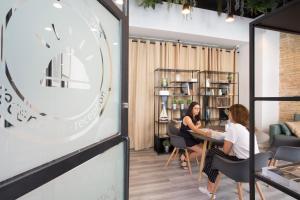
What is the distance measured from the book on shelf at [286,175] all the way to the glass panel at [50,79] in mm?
990

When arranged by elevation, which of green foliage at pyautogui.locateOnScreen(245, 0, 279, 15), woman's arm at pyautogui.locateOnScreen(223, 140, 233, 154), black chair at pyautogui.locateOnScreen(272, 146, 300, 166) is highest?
green foliage at pyautogui.locateOnScreen(245, 0, 279, 15)

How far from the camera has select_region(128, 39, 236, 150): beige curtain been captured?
16.7 feet

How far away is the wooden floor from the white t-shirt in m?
0.72

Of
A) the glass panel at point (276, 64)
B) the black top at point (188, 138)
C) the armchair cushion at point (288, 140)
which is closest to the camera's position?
the black top at point (188, 138)

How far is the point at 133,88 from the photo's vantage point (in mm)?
5141

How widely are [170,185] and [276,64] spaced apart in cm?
464

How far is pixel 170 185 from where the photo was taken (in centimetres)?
305

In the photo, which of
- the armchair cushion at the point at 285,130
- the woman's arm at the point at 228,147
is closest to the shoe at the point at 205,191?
the woman's arm at the point at 228,147

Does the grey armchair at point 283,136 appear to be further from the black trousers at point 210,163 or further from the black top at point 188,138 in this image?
the black trousers at point 210,163

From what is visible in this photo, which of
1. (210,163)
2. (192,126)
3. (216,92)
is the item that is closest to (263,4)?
(216,92)

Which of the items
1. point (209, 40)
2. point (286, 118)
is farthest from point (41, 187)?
point (286, 118)

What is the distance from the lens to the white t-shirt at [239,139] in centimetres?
237

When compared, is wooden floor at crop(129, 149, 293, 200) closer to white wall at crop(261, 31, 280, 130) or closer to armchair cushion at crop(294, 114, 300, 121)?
white wall at crop(261, 31, 280, 130)

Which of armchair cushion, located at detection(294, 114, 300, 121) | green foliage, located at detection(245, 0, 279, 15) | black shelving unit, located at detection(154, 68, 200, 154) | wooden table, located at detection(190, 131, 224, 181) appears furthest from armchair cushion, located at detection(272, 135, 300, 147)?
green foliage, located at detection(245, 0, 279, 15)
